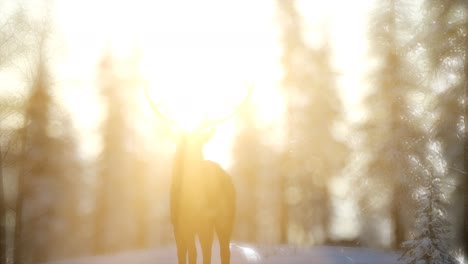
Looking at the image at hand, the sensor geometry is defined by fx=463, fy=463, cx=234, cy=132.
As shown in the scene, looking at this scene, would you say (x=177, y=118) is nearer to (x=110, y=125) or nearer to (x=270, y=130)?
(x=270, y=130)

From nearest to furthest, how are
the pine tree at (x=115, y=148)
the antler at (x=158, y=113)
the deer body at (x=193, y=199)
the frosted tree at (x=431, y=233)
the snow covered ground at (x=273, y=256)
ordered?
the deer body at (x=193, y=199)
the antler at (x=158, y=113)
the frosted tree at (x=431, y=233)
the snow covered ground at (x=273, y=256)
the pine tree at (x=115, y=148)

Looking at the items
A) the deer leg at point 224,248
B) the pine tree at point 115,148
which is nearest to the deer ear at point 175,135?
the deer leg at point 224,248

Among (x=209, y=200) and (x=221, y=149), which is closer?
(x=209, y=200)

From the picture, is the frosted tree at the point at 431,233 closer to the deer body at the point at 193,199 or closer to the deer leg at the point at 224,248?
the deer leg at the point at 224,248

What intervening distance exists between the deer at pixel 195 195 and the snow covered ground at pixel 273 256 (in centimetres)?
531

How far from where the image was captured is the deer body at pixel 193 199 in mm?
10523

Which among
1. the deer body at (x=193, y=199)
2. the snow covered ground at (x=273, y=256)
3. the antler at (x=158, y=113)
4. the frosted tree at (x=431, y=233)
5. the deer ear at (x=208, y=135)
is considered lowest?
the snow covered ground at (x=273, y=256)

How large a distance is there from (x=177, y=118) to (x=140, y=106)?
17643 mm

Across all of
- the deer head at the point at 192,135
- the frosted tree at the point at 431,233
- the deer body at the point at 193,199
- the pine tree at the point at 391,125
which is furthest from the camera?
the pine tree at the point at 391,125

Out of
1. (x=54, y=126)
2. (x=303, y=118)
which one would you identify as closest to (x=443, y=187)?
(x=303, y=118)

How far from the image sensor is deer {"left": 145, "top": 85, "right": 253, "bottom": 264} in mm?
10547

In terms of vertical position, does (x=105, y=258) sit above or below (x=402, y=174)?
below

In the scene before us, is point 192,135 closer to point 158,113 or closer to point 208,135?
point 208,135

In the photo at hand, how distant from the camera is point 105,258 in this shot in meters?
19.7
